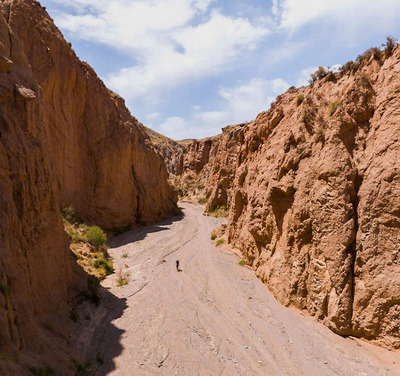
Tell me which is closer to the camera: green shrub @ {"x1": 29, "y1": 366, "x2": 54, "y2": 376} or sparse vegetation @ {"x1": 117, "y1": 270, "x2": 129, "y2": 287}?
green shrub @ {"x1": 29, "y1": 366, "x2": 54, "y2": 376}

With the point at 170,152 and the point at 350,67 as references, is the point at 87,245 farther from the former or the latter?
the point at 170,152

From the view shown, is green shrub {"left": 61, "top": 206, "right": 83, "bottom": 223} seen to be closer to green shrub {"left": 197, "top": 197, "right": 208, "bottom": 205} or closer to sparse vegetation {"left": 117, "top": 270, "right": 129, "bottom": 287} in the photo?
sparse vegetation {"left": 117, "top": 270, "right": 129, "bottom": 287}

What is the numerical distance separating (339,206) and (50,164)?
477 inches

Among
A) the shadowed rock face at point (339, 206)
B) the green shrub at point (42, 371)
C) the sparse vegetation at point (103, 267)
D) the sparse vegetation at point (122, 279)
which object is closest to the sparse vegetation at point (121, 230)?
the sparse vegetation at point (103, 267)

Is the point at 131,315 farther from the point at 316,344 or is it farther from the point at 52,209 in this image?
the point at 316,344

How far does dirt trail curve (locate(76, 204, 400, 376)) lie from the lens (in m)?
10.1

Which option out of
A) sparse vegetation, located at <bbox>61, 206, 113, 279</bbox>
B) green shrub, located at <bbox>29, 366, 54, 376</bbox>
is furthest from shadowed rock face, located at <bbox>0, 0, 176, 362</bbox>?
sparse vegetation, located at <bbox>61, 206, 113, 279</bbox>

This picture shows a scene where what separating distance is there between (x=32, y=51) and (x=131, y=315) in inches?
872

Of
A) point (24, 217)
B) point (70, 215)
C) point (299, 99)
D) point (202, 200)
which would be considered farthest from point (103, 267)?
point (202, 200)

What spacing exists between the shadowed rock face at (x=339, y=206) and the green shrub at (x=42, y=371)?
948cm

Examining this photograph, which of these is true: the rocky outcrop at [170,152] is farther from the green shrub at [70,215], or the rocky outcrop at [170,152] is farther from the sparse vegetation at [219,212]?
the green shrub at [70,215]

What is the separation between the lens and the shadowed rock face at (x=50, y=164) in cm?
960

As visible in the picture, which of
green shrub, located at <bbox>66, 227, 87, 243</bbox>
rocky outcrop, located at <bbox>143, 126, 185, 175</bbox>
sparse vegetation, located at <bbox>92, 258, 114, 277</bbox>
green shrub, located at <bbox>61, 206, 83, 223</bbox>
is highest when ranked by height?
rocky outcrop, located at <bbox>143, 126, 185, 175</bbox>

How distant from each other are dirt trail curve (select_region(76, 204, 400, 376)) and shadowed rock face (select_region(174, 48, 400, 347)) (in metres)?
0.93
